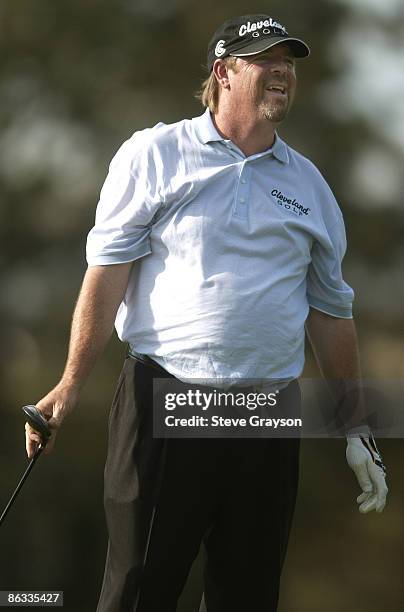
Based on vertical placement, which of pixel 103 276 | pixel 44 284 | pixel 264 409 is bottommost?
pixel 264 409

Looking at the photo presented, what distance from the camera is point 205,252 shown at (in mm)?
2355

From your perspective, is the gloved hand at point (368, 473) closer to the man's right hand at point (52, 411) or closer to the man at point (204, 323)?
the man at point (204, 323)

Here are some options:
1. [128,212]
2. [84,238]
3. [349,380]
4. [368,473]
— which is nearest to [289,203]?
[128,212]

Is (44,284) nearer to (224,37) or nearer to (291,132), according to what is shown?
(291,132)

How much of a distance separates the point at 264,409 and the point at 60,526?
4180 millimetres

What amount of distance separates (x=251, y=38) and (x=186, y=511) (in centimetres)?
97

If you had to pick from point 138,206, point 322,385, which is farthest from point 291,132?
point 138,206

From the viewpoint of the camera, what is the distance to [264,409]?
7.86ft

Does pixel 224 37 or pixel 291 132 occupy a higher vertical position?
pixel 291 132

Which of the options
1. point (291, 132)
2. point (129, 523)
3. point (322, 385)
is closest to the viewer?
point (129, 523)

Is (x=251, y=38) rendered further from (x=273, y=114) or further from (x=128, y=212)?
(x=128, y=212)

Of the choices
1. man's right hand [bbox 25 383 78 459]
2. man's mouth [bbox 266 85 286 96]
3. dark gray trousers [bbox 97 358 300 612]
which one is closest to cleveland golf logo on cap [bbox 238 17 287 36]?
man's mouth [bbox 266 85 286 96]

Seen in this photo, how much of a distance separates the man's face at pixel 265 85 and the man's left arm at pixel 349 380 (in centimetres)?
46

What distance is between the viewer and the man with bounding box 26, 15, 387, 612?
235 cm
